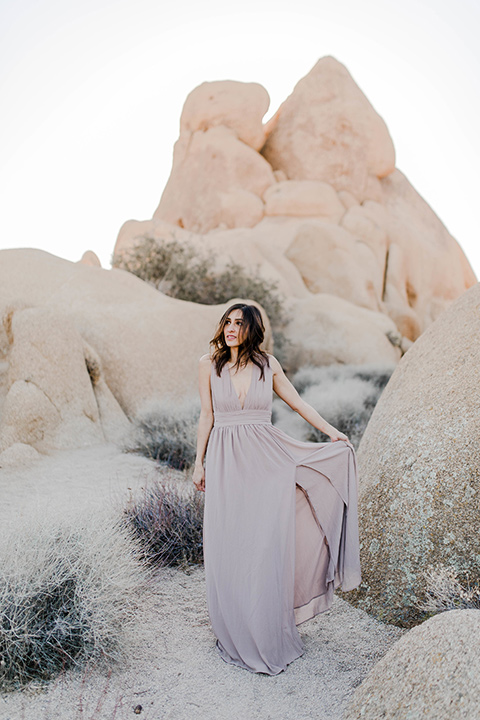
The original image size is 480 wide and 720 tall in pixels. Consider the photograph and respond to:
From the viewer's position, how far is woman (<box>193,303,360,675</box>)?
295cm

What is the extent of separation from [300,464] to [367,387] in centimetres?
657

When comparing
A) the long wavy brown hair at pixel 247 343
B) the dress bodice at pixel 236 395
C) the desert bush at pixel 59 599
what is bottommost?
the desert bush at pixel 59 599

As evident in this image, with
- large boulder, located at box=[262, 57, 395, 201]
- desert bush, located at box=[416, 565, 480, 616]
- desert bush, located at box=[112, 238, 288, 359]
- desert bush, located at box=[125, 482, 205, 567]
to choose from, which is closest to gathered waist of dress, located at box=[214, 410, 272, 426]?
desert bush, located at box=[416, 565, 480, 616]

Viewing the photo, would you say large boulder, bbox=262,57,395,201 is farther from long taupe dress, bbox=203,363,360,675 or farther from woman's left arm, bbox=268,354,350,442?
long taupe dress, bbox=203,363,360,675

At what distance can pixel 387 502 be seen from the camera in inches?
131

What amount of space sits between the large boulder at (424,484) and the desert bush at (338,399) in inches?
147

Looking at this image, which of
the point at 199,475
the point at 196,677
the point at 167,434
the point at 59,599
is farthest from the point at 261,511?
the point at 167,434

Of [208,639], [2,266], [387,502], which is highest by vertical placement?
[2,266]

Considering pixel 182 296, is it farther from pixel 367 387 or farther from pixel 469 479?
pixel 469 479

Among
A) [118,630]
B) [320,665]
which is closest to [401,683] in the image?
[320,665]

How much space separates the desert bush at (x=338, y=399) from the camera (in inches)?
311

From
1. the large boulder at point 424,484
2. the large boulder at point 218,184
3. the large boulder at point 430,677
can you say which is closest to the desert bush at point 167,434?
the large boulder at point 424,484

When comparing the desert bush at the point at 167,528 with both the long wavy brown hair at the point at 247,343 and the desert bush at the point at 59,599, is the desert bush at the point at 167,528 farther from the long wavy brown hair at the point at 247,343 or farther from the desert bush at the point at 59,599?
the long wavy brown hair at the point at 247,343

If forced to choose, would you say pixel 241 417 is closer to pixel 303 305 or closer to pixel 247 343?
pixel 247 343
